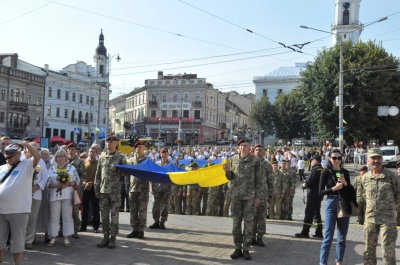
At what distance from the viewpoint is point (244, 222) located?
8.05 meters

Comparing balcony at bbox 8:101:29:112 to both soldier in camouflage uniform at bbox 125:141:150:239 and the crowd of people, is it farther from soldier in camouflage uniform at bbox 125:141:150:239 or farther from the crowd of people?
soldier in camouflage uniform at bbox 125:141:150:239

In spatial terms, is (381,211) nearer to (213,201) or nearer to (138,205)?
(138,205)

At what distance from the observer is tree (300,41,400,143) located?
36.8 meters

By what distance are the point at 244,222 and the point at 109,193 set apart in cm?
273

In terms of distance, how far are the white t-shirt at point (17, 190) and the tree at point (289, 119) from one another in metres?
69.3

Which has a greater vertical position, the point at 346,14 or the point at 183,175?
the point at 346,14

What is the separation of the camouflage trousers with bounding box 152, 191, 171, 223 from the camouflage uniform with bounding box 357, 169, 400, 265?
513 centimetres

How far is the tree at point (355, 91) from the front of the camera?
3684cm

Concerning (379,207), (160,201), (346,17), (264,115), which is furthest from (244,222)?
(264,115)

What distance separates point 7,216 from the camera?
6457 mm

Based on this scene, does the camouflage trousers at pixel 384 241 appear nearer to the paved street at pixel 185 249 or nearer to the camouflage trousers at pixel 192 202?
the paved street at pixel 185 249

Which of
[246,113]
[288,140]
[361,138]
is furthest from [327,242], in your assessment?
[246,113]

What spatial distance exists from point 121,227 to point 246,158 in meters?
4.18

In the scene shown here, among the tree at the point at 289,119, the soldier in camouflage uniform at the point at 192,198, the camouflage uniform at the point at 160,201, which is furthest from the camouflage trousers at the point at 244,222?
the tree at the point at 289,119
